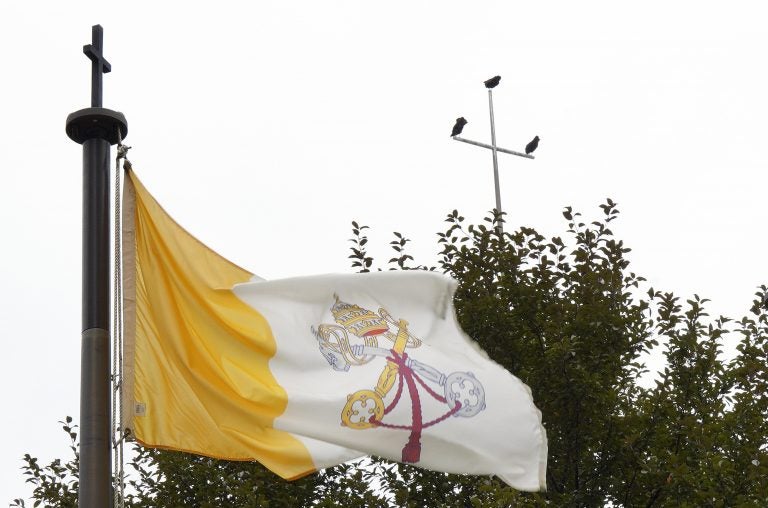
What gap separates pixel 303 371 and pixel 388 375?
494 millimetres

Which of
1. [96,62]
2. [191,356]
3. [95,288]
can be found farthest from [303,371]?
[96,62]

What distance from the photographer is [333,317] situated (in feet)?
25.3

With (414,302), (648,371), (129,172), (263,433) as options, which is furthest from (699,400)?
(129,172)

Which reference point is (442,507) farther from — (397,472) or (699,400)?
(699,400)

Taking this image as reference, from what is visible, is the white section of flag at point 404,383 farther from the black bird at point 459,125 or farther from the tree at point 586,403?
the black bird at point 459,125

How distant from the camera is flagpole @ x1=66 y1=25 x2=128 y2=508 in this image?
5.65m

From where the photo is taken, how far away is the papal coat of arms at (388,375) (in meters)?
7.21

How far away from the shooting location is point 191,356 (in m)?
6.98

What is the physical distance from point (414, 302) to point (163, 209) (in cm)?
173

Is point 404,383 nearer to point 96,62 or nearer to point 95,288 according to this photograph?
point 95,288

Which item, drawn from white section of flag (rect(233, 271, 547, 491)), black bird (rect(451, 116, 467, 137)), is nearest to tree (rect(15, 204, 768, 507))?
white section of flag (rect(233, 271, 547, 491))

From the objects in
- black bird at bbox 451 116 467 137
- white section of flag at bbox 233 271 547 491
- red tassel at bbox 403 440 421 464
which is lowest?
red tassel at bbox 403 440 421 464

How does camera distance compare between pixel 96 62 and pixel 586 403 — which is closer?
pixel 96 62

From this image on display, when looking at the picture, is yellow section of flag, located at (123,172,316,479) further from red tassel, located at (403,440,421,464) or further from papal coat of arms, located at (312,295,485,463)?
red tassel, located at (403,440,421,464)
